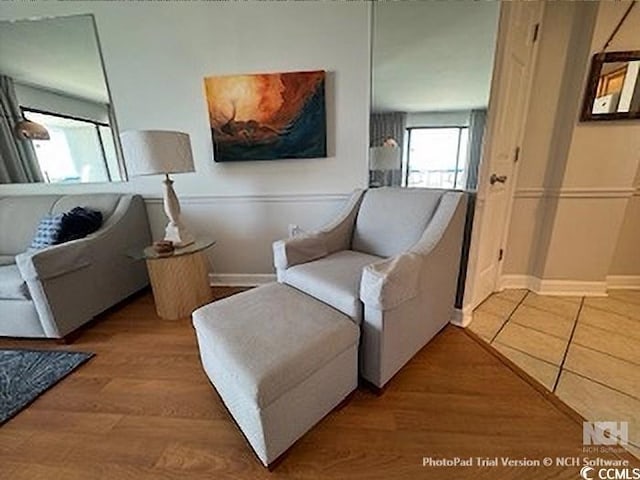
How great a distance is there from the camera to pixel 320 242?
180 cm

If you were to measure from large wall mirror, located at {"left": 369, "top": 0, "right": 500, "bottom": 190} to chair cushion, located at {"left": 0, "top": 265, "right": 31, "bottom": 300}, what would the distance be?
230 cm

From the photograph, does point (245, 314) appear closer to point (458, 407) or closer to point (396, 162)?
point (458, 407)

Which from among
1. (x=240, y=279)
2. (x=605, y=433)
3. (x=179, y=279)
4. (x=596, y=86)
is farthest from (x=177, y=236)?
(x=596, y=86)

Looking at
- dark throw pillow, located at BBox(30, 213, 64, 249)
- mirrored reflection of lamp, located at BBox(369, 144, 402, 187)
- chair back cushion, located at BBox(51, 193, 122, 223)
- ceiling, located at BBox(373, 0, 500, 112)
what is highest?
ceiling, located at BBox(373, 0, 500, 112)

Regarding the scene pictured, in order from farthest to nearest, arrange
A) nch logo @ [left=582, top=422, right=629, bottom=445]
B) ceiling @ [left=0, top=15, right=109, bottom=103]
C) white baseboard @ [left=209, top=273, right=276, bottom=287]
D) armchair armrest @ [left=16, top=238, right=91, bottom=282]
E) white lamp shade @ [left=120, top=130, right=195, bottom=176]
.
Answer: white baseboard @ [left=209, top=273, right=276, bottom=287] → ceiling @ [left=0, top=15, right=109, bottom=103] → white lamp shade @ [left=120, top=130, right=195, bottom=176] → armchair armrest @ [left=16, top=238, right=91, bottom=282] → nch logo @ [left=582, top=422, right=629, bottom=445]

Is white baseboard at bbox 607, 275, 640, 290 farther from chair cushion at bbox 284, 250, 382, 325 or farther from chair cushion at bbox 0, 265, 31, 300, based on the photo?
chair cushion at bbox 0, 265, 31, 300

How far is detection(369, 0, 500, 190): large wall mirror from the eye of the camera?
1645 millimetres

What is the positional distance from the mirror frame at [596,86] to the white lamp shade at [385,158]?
1.17 m

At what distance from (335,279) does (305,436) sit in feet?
2.19

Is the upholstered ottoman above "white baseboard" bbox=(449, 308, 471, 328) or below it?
above

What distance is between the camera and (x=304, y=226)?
2.39 metres

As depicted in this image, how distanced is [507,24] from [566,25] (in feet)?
2.40

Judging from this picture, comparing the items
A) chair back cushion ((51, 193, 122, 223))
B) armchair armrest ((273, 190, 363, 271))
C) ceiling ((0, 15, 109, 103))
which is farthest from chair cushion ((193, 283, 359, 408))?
ceiling ((0, 15, 109, 103))

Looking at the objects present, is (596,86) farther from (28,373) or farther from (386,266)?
(28,373)
